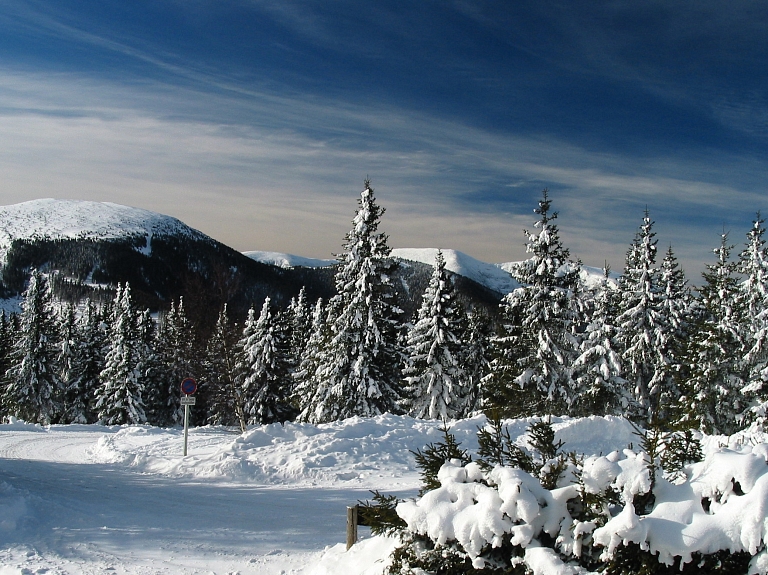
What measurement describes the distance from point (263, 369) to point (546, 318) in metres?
21.6

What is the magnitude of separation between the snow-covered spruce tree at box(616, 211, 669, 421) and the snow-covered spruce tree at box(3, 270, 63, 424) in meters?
44.4

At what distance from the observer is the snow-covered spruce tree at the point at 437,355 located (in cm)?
2994

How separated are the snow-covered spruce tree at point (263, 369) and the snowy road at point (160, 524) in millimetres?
26099

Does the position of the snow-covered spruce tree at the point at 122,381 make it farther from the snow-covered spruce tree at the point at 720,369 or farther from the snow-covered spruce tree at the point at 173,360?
the snow-covered spruce tree at the point at 720,369

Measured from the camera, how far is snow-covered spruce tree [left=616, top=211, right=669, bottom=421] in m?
32.1

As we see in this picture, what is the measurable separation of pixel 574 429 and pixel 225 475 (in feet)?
34.0

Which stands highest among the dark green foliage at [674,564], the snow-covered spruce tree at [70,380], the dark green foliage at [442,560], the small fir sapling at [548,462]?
the small fir sapling at [548,462]

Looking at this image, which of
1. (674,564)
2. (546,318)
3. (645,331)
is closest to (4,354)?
(546,318)

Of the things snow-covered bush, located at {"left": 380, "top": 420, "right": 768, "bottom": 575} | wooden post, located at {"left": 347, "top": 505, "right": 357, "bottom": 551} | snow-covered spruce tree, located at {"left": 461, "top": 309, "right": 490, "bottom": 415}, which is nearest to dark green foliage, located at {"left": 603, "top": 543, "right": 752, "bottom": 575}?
snow-covered bush, located at {"left": 380, "top": 420, "right": 768, "bottom": 575}

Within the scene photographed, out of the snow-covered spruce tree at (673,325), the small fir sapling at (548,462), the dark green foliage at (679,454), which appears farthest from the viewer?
the snow-covered spruce tree at (673,325)

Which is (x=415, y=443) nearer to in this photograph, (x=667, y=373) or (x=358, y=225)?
(x=358, y=225)

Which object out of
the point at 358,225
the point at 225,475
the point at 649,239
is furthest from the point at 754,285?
the point at 225,475

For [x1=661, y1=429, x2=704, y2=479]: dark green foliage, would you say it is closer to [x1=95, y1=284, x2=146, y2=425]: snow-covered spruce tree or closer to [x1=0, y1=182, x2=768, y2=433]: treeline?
[x1=0, y1=182, x2=768, y2=433]: treeline

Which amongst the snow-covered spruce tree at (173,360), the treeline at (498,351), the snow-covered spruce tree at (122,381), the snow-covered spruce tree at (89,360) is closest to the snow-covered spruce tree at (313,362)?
the treeline at (498,351)
